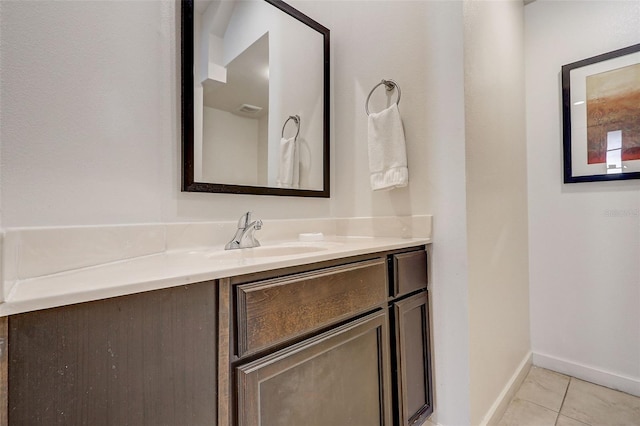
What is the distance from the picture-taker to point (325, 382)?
0.88 meters

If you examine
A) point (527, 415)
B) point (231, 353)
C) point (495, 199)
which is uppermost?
point (495, 199)

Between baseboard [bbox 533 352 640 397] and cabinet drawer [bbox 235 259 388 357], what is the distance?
60.1 inches

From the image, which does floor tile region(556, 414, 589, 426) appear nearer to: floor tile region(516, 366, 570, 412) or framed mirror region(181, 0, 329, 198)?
floor tile region(516, 366, 570, 412)

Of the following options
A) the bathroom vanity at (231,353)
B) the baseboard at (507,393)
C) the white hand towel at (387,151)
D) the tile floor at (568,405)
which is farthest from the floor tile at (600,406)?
the white hand towel at (387,151)

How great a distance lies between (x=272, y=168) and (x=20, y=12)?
35.5 inches

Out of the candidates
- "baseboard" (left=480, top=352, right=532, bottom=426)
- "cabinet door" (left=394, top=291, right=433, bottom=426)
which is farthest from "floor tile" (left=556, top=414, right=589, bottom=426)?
"cabinet door" (left=394, top=291, right=433, bottom=426)

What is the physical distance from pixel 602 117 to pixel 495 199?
0.86 meters

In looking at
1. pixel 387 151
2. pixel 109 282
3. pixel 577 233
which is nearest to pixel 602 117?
pixel 577 233

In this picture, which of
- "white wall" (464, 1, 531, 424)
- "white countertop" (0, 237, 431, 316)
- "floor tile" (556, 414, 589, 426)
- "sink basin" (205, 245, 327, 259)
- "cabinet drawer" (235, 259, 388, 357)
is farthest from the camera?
"floor tile" (556, 414, 589, 426)

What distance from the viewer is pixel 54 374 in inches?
19.3

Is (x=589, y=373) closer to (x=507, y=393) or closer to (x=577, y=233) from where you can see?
(x=507, y=393)

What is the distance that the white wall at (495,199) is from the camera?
4.21 feet

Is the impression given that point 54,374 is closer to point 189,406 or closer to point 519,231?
point 189,406

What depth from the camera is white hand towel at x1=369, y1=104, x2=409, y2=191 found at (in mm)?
1364
